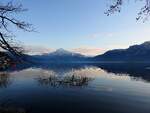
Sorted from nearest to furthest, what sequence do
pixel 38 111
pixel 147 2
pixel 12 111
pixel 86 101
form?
pixel 147 2, pixel 12 111, pixel 38 111, pixel 86 101

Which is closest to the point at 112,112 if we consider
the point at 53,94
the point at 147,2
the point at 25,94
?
the point at 53,94

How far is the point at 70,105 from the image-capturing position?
37.1m

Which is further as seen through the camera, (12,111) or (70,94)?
(70,94)

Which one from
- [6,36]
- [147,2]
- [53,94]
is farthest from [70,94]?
[147,2]

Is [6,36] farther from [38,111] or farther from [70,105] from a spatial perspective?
[70,105]

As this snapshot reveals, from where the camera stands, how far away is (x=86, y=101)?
4056cm

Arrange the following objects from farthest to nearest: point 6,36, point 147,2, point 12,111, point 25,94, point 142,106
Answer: point 25,94
point 142,106
point 12,111
point 6,36
point 147,2

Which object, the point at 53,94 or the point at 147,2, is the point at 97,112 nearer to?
the point at 53,94

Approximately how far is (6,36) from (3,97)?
101 ft

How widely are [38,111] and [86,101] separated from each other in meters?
10.3

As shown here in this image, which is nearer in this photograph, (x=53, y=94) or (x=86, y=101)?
(x=86, y=101)

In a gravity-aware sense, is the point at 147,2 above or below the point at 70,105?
above

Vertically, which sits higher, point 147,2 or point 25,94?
point 147,2

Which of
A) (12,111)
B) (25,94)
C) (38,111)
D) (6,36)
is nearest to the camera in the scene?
(6,36)
